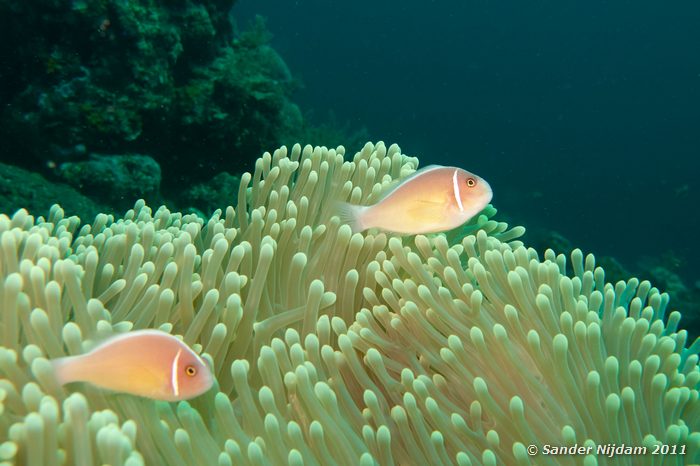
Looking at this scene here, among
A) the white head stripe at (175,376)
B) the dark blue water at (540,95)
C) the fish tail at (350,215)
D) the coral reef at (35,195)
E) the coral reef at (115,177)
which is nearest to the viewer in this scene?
the white head stripe at (175,376)

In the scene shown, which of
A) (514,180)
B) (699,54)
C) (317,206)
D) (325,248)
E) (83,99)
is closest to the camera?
(325,248)

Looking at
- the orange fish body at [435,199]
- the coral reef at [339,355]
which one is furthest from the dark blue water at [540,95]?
the orange fish body at [435,199]

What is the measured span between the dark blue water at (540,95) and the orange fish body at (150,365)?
22.8 m

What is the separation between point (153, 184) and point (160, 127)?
105cm

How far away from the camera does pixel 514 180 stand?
114 ft

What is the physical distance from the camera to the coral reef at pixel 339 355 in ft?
5.44

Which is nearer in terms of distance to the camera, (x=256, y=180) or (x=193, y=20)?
(x=256, y=180)

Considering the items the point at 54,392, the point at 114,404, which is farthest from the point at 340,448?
the point at 54,392

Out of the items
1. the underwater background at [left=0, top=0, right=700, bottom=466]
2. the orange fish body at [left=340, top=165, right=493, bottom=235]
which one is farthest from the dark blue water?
the orange fish body at [left=340, top=165, right=493, bottom=235]

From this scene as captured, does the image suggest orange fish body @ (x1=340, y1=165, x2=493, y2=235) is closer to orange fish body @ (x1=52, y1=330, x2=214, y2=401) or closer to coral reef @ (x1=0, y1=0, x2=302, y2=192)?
orange fish body @ (x1=52, y1=330, x2=214, y2=401)

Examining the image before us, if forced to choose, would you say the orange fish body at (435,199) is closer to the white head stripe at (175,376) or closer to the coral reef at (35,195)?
the white head stripe at (175,376)

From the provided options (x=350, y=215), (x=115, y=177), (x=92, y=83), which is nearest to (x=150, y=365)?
(x=350, y=215)

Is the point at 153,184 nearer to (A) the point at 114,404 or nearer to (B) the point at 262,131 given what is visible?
(B) the point at 262,131

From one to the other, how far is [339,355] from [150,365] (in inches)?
30.7
